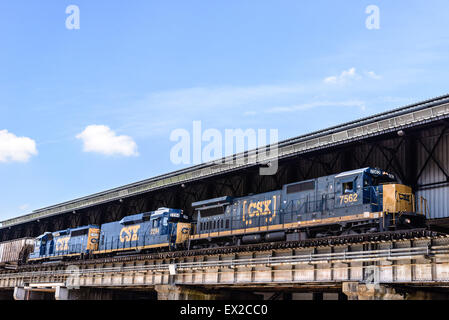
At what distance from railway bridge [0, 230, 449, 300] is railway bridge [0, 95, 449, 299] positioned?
0.05 metres

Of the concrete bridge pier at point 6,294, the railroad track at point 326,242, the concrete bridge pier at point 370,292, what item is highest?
the railroad track at point 326,242

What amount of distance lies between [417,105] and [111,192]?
127 ft

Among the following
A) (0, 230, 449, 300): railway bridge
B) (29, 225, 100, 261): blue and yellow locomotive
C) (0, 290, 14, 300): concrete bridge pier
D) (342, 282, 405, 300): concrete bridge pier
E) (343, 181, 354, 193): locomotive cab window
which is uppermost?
(343, 181, 354, 193): locomotive cab window

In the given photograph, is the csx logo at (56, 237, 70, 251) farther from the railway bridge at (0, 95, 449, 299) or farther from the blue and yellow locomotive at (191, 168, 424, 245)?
the blue and yellow locomotive at (191, 168, 424, 245)

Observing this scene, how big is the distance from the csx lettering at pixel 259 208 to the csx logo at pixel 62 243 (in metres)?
25.4

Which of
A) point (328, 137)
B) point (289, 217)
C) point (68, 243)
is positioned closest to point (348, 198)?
point (289, 217)

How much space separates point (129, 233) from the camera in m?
41.4

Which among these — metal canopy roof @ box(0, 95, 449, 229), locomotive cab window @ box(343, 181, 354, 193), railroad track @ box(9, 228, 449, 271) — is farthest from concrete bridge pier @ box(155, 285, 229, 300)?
locomotive cab window @ box(343, 181, 354, 193)

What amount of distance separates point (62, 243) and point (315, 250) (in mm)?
34121

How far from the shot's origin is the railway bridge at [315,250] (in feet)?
66.4

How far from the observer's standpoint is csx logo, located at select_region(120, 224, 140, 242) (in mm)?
40500
